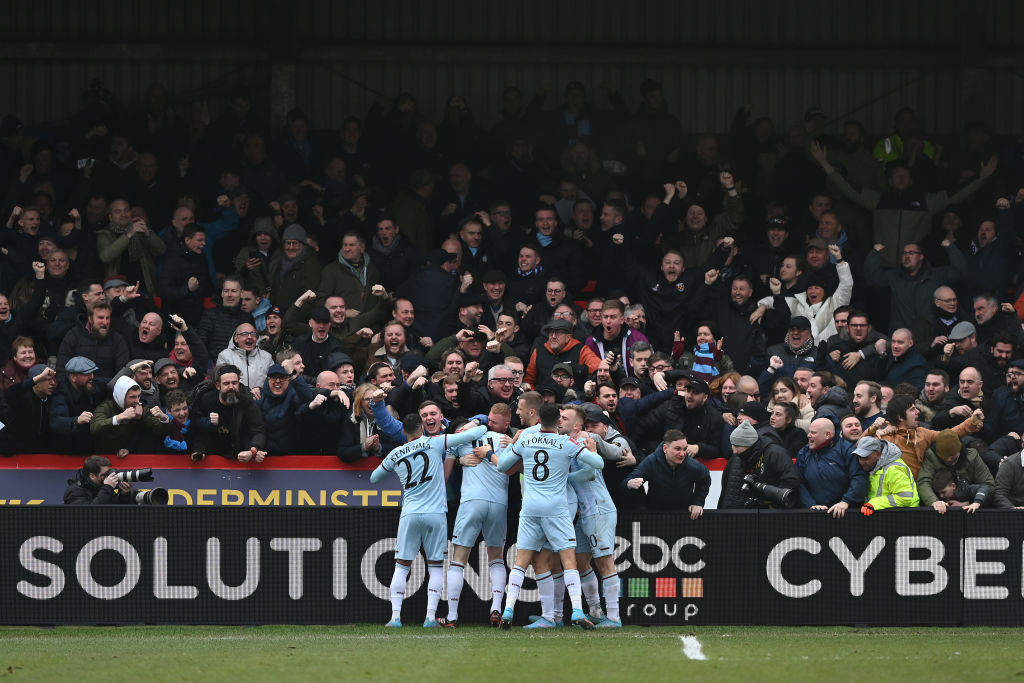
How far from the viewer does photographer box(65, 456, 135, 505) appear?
46.2ft

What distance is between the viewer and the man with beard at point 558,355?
1652 cm

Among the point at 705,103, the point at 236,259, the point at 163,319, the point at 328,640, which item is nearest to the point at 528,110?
the point at 705,103

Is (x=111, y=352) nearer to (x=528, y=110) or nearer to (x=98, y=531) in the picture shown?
(x=98, y=531)

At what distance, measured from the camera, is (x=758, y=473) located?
1395cm

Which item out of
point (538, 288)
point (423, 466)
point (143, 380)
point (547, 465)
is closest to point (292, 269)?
point (538, 288)

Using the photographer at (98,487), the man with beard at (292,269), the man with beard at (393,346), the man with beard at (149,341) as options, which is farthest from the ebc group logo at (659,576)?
the man with beard at (292,269)

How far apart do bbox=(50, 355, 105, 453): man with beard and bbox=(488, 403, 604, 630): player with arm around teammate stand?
4.62 metres

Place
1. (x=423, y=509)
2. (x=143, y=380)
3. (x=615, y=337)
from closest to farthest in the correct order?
(x=423, y=509) → (x=143, y=380) → (x=615, y=337)

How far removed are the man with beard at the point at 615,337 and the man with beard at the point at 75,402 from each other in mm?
5382

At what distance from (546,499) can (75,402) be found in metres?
5.20

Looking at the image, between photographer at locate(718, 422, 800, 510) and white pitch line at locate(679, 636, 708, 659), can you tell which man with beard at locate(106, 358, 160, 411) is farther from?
white pitch line at locate(679, 636, 708, 659)

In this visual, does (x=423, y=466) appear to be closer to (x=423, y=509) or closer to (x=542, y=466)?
(x=423, y=509)

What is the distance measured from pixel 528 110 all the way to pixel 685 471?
9.64 m

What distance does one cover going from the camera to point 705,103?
23.7 m
